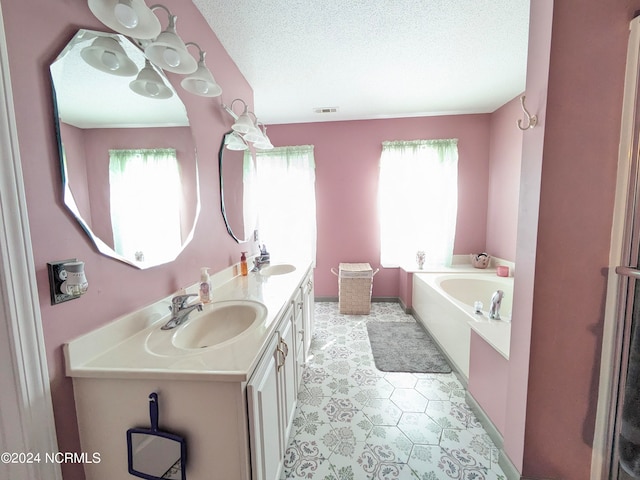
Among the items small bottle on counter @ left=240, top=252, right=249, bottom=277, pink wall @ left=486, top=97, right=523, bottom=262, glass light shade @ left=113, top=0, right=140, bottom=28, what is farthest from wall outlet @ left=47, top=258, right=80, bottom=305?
pink wall @ left=486, top=97, right=523, bottom=262

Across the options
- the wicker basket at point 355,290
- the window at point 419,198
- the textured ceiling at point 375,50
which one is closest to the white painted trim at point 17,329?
the textured ceiling at point 375,50

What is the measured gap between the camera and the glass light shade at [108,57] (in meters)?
0.83

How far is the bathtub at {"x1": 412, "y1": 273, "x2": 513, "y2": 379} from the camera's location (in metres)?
1.48

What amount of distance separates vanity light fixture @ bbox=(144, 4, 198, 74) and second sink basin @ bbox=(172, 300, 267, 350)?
112 cm

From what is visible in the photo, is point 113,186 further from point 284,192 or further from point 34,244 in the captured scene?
point 284,192

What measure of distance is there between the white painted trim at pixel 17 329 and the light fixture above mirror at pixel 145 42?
0.30 metres

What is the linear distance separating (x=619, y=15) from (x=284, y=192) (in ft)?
9.34

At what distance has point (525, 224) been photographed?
103 cm

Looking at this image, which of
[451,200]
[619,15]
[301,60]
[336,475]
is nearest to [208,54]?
[301,60]

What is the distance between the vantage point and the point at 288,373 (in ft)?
4.15

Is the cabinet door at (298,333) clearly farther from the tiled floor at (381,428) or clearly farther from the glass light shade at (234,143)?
the glass light shade at (234,143)

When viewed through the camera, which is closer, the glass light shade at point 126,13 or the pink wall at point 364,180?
the glass light shade at point 126,13

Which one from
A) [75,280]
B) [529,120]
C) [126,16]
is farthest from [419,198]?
[75,280]

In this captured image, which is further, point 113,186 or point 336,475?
point 336,475
